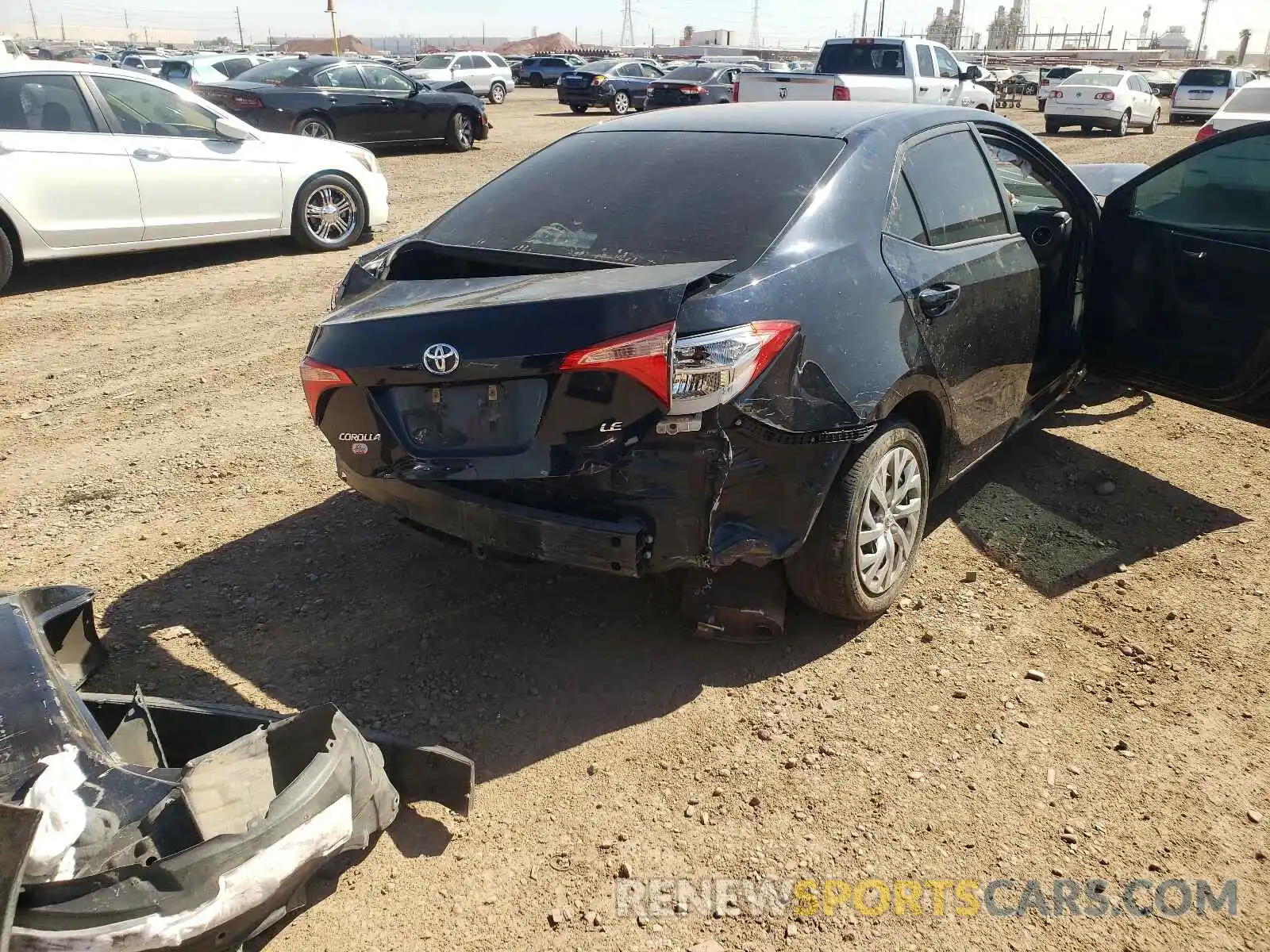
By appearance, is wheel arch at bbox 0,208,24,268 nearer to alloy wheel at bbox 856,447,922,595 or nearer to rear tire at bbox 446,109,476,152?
alloy wheel at bbox 856,447,922,595

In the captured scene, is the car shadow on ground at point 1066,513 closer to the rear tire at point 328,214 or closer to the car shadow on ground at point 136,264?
the rear tire at point 328,214

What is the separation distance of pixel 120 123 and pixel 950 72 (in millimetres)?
14830

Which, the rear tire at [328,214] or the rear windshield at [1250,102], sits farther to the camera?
the rear windshield at [1250,102]

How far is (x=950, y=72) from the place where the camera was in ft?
59.9

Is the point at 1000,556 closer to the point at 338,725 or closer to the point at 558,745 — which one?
the point at 558,745

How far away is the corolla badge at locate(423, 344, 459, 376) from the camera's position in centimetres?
282

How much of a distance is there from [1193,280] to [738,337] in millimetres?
2709

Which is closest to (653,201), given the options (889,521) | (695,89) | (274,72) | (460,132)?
(889,521)

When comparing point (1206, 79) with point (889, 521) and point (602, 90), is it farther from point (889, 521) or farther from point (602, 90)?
point (889, 521)

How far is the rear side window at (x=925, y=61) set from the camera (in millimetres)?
17078

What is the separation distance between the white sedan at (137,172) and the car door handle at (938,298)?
6853 millimetres

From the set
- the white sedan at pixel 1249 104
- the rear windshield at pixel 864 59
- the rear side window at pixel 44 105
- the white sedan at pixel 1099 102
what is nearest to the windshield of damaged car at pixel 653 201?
the rear side window at pixel 44 105

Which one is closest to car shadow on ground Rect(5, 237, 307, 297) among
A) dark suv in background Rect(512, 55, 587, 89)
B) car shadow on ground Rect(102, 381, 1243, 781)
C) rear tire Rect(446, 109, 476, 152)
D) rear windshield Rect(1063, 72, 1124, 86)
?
car shadow on ground Rect(102, 381, 1243, 781)

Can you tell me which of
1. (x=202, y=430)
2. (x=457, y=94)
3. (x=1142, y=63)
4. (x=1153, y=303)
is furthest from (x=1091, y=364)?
(x=1142, y=63)
